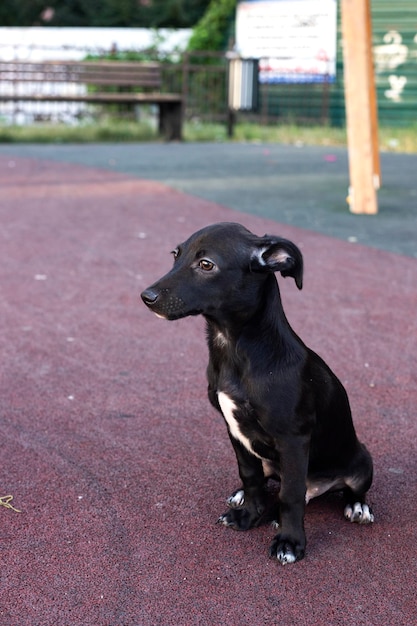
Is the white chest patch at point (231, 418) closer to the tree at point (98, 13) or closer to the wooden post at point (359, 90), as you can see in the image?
the wooden post at point (359, 90)

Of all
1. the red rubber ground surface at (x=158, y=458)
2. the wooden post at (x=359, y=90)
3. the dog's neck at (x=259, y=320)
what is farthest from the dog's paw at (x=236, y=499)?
the wooden post at (x=359, y=90)

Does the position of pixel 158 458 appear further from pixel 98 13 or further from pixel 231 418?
pixel 98 13

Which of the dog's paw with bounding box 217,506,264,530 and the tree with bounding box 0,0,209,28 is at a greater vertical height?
the tree with bounding box 0,0,209,28

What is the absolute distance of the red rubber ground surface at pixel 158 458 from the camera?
267 centimetres

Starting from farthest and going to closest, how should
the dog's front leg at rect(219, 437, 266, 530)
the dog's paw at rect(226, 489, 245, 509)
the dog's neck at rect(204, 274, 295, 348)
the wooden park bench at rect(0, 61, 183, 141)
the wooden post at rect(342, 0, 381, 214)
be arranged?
the wooden park bench at rect(0, 61, 183, 141)
the wooden post at rect(342, 0, 381, 214)
the dog's paw at rect(226, 489, 245, 509)
the dog's front leg at rect(219, 437, 266, 530)
the dog's neck at rect(204, 274, 295, 348)

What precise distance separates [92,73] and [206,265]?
16.7 metres

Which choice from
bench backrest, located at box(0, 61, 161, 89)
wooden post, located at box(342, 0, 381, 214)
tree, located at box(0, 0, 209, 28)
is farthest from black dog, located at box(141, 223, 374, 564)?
tree, located at box(0, 0, 209, 28)

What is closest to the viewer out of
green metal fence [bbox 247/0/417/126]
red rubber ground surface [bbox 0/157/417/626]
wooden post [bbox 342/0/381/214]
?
red rubber ground surface [bbox 0/157/417/626]

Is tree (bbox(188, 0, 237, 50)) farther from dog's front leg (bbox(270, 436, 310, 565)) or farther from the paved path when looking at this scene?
dog's front leg (bbox(270, 436, 310, 565))

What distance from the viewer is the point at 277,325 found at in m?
2.88

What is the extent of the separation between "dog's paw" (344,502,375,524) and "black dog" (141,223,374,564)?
18cm

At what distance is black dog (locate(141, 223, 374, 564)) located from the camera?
274cm

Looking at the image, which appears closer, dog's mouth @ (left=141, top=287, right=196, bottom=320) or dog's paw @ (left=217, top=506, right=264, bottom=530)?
dog's mouth @ (left=141, top=287, right=196, bottom=320)

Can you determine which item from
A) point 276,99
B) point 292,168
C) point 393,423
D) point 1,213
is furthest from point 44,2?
point 393,423
